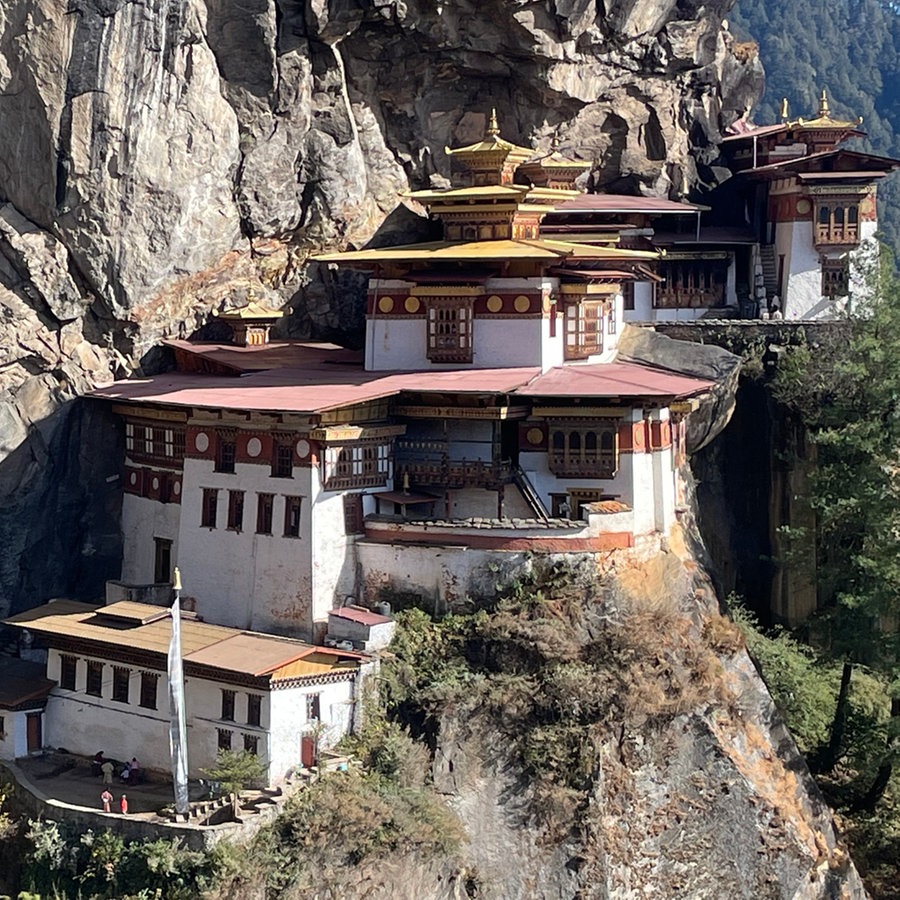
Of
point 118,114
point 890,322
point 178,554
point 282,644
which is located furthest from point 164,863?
point 890,322

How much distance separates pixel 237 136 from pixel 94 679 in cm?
1470

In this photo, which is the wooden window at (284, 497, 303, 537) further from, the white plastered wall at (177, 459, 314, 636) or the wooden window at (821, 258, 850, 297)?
the wooden window at (821, 258, 850, 297)

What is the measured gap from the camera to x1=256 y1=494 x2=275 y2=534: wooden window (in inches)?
1452

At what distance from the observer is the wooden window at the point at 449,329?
4053 cm

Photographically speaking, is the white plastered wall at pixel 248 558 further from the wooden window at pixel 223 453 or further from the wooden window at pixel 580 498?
the wooden window at pixel 580 498

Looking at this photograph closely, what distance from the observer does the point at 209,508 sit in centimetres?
3816

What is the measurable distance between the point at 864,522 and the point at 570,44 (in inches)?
641

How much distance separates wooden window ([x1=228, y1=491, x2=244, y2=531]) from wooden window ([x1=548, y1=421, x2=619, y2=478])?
6.76 m

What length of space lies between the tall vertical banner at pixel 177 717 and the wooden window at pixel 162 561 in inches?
268

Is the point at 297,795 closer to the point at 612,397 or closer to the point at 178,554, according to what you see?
the point at 178,554

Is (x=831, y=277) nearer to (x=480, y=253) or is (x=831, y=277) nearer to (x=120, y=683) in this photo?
(x=480, y=253)

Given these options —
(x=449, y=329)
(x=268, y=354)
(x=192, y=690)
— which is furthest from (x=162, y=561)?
(x=449, y=329)

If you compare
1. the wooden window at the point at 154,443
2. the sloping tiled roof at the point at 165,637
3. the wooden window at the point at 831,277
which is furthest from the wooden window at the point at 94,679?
the wooden window at the point at 831,277

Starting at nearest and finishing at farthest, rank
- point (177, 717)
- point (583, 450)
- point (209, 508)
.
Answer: point (177, 717), point (583, 450), point (209, 508)
